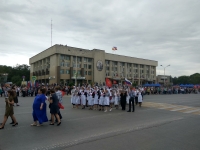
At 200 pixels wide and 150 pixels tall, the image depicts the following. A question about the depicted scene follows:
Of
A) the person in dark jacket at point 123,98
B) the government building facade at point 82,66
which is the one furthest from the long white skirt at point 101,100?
the government building facade at point 82,66

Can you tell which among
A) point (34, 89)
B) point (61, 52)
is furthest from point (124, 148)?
point (61, 52)

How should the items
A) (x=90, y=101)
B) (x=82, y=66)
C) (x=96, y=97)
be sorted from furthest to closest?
(x=82, y=66) < (x=90, y=101) < (x=96, y=97)

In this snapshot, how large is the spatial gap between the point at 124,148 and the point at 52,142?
2.30 meters

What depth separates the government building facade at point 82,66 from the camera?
65.9 meters

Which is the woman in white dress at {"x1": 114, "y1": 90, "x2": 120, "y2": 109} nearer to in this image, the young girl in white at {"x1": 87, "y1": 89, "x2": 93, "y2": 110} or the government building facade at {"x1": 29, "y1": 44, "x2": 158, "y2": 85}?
the young girl in white at {"x1": 87, "y1": 89, "x2": 93, "y2": 110}

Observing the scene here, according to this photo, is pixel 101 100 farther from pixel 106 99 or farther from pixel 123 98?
pixel 123 98

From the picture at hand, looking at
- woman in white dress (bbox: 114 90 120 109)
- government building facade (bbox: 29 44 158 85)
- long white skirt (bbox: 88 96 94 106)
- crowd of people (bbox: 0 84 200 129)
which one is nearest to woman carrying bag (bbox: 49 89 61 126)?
crowd of people (bbox: 0 84 200 129)

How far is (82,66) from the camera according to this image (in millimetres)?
70625

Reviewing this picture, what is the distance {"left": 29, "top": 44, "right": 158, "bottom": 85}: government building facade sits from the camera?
65.9 meters

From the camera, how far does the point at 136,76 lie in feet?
299

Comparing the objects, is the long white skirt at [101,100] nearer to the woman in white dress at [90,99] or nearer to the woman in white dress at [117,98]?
the woman in white dress at [90,99]

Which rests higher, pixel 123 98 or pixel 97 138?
pixel 123 98

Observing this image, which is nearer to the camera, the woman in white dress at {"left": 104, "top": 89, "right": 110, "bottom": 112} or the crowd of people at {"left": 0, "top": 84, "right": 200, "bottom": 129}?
the crowd of people at {"left": 0, "top": 84, "right": 200, "bottom": 129}

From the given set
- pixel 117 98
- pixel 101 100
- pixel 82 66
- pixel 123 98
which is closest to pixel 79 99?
pixel 101 100
